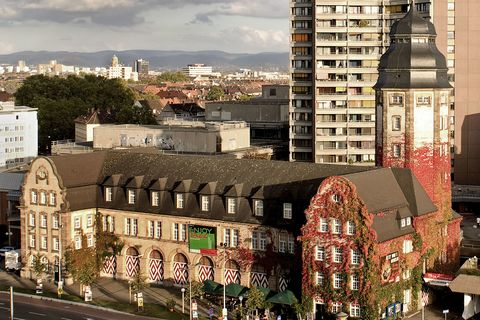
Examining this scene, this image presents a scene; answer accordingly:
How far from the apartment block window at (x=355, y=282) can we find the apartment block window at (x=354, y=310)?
4.62 feet

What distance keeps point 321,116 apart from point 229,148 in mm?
19146

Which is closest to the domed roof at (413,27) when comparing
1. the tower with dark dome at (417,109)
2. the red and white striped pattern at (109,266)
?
the tower with dark dome at (417,109)

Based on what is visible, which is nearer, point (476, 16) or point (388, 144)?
point (388, 144)

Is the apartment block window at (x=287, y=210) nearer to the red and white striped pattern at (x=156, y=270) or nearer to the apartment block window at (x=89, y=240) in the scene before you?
the red and white striped pattern at (x=156, y=270)

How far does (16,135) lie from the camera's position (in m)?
162

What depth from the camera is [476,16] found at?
152 metres

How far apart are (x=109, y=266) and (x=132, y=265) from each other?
10.8ft

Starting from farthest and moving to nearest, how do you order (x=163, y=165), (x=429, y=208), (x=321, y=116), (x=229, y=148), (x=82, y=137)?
(x=82, y=137) < (x=321, y=116) < (x=229, y=148) < (x=163, y=165) < (x=429, y=208)

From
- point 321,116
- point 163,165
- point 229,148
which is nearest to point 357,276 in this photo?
point 163,165

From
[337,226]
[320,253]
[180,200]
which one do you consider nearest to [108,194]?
[180,200]

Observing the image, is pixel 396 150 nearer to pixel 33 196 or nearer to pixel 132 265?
pixel 132 265

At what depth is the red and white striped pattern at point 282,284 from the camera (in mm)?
89375

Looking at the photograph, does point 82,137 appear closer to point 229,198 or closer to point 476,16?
point 476,16

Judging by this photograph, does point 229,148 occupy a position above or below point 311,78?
below
